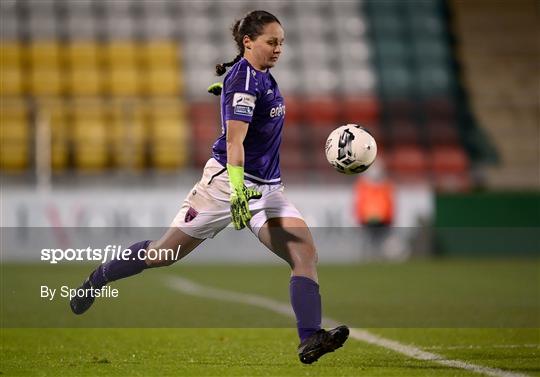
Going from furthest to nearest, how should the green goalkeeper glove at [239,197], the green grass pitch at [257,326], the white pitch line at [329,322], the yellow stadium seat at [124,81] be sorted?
the yellow stadium seat at [124,81] < the green grass pitch at [257,326] < the white pitch line at [329,322] < the green goalkeeper glove at [239,197]

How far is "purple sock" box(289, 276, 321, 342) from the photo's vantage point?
549 centimetres

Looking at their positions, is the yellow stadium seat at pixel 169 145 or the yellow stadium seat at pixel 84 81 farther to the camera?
the yellow stadium seat at pixel 84 81

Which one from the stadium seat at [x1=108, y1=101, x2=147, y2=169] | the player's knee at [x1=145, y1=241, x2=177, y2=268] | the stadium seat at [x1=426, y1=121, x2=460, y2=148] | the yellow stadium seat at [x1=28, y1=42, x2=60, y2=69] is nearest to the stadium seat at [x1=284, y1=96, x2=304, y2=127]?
the stadium seat at [x1=426, y1=121, x2=460, y2=148]

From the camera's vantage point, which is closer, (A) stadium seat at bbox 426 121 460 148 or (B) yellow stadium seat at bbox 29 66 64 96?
(A) stadium seat at bbox 426 121 460 148

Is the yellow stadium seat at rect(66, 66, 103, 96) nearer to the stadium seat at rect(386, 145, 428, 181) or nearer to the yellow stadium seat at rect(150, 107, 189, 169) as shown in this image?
the yellow stadium seat at rect(150, 107, 189, 169)

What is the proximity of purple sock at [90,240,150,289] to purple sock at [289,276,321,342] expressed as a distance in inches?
40.8

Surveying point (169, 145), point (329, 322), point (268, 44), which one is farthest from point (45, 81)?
point (268, 44)

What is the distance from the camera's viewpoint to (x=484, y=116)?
19.9 meters

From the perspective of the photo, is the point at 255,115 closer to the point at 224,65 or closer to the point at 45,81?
the point at 224,65

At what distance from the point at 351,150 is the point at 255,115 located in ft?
1.83

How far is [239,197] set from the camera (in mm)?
5473

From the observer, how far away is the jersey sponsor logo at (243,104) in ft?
18.1

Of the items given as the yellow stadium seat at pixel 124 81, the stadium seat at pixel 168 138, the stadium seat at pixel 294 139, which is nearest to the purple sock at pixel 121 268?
the stadium seat at pixel 168 138

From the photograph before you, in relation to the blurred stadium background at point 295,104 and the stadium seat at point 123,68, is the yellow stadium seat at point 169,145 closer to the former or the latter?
the blurred stadium background at point 295,104
